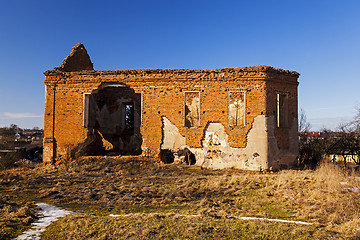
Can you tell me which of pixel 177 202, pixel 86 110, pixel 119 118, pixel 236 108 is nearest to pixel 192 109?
pixel 236 108

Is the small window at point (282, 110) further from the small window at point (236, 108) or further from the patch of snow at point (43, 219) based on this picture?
the patch of snow at point (43, 219)

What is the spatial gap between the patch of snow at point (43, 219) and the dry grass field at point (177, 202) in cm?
18

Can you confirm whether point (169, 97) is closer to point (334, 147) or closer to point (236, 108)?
point (236, 108)

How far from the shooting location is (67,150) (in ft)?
48.7

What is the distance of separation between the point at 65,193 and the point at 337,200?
8.21m

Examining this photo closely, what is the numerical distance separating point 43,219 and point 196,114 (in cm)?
912

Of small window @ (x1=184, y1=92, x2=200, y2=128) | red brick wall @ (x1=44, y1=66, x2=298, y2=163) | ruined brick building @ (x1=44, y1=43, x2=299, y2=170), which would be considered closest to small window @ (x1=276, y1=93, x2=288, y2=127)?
ruined brick building @ (x1=44, y1=43, x2=299, y2=170)

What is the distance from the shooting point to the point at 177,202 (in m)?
8.22

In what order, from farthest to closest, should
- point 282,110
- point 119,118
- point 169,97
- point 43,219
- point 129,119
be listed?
point 129,119 → point 119,118 → point 282,110 → point 169,97 → point 43,219

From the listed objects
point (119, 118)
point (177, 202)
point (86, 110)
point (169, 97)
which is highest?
point (169, 97)

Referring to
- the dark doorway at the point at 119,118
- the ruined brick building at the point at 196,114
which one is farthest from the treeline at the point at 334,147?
the dark doorway at the point at 119,118

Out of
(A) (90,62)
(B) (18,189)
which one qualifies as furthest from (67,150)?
(A) (90,62)

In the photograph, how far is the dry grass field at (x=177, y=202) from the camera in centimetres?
548

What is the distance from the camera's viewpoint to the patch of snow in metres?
5.49
